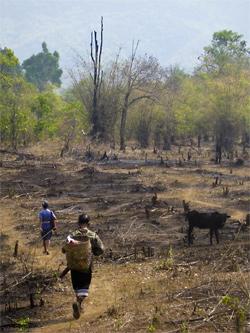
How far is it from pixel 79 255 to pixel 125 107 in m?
31.3

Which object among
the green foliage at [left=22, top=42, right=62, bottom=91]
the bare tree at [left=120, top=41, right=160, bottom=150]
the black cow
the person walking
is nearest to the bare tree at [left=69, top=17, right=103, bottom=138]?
the bare tree at [left=120, top=41, right=160, bottom=150]

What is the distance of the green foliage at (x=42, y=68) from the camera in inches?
3406

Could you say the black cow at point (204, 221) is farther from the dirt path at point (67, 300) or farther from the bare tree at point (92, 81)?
the bare tree at point (92, 81)

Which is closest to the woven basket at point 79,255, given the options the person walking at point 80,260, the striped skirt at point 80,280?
the person walking at point 80,260

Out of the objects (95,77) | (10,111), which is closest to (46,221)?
(10,111)

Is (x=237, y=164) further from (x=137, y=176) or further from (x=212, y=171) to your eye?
(x=137, y=176)

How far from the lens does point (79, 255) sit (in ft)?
24.4

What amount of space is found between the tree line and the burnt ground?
925 centimetres

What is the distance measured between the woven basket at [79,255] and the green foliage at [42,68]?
3145 inches

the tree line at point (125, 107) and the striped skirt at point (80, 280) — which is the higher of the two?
the tree line at point (125, 107)


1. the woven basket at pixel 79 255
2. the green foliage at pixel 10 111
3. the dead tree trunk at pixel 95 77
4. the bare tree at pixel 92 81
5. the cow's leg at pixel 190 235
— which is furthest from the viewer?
the bare tree at pixel 92 81

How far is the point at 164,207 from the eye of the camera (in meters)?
16.3

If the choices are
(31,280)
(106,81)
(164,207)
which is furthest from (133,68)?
(31,280)

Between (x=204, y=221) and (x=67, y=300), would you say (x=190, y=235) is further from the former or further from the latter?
(x=67, y=300)
